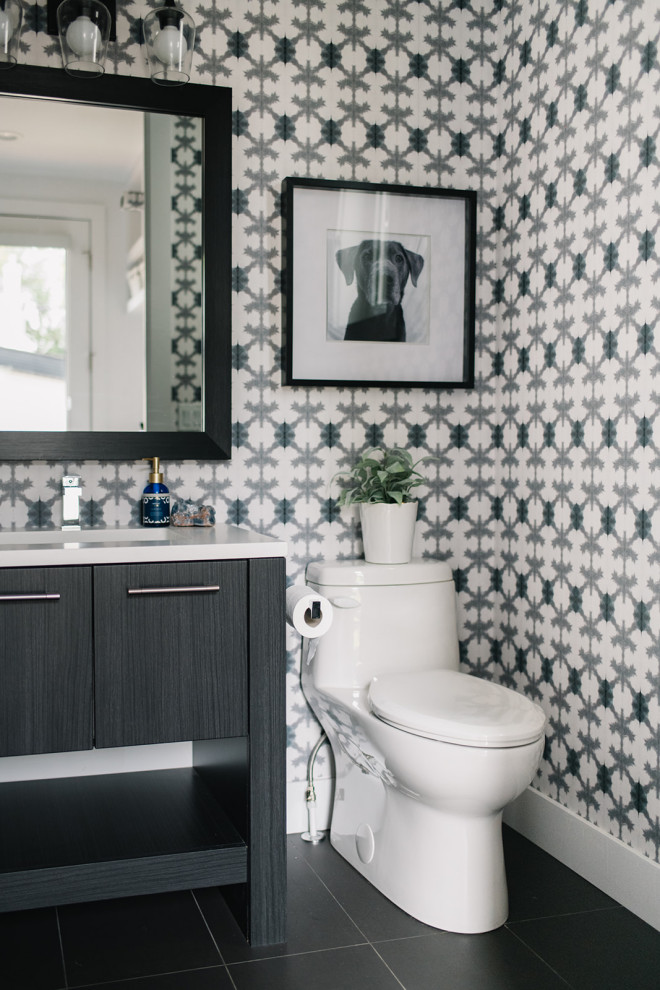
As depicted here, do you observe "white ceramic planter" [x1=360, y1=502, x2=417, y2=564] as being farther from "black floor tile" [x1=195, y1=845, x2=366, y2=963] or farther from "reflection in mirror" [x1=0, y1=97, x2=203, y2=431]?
"black floor tile" [x1=195, y1=845, x2=366, y2=963]

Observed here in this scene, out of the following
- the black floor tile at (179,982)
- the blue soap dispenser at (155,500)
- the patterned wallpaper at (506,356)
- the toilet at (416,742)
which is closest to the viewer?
the black floor tile at (179,982)

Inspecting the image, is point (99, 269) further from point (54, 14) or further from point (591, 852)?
point (591, 852)

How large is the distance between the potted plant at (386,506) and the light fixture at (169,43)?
1013 millimetres

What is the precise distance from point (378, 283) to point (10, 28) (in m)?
1.02

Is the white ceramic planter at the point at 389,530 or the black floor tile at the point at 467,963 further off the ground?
the white ceramic planter at the point at 389,530

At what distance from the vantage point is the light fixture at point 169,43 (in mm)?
2068

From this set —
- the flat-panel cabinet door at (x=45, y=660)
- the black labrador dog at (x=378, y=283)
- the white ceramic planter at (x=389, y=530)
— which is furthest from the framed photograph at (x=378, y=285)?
the flat-panel cabinet door at (x=45, y=660)

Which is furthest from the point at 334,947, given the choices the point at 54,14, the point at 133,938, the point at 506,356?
the point at 54,14

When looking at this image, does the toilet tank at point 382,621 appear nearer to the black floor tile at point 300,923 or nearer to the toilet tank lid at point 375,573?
the toilet tank lid at point 375,573

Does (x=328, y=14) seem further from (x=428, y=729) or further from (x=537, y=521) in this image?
(x=428, y=729)

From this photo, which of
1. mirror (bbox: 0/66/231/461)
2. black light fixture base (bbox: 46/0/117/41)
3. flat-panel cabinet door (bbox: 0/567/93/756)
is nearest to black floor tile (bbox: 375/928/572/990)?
flat-panel cabinet door (bbox: 0/567/93/756)

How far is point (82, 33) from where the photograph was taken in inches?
79.5

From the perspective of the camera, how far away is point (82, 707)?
1.69 m

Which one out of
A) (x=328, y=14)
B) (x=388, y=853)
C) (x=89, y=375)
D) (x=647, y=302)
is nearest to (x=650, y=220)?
(x=647, y=302)
